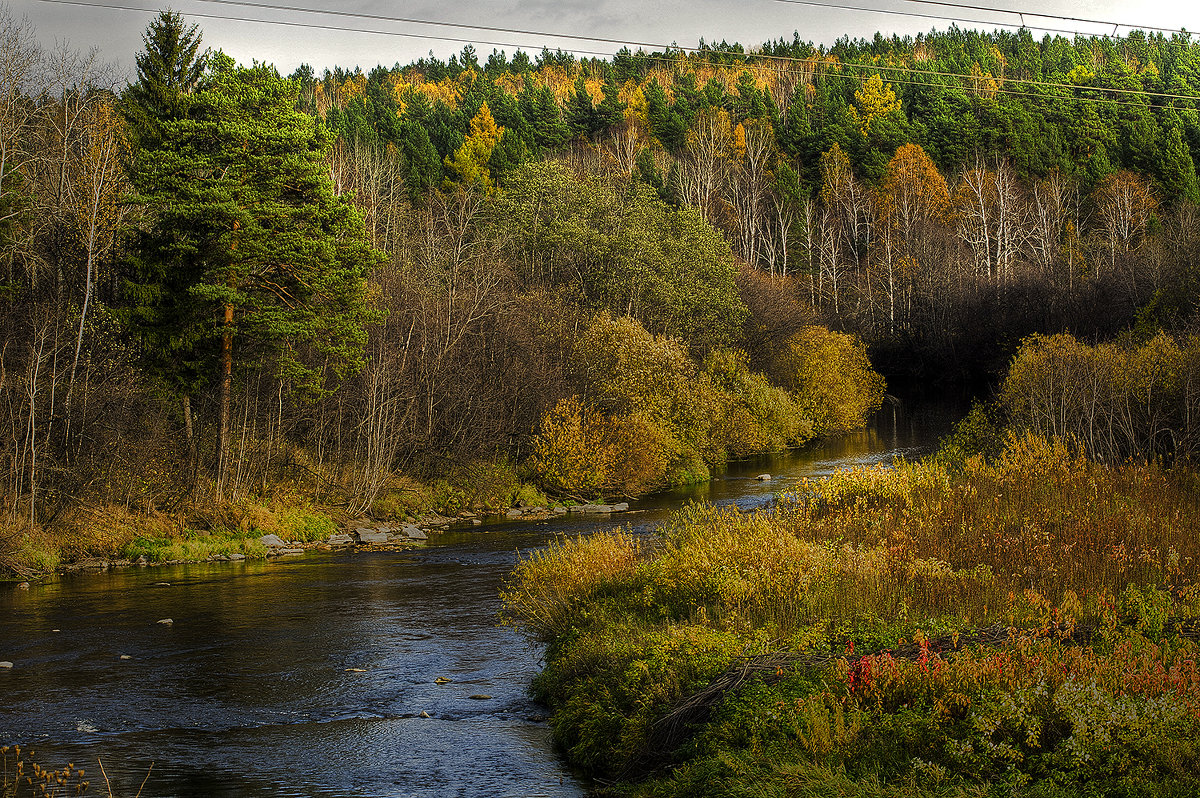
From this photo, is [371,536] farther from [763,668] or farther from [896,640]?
[896,640]

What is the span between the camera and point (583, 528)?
32375mm

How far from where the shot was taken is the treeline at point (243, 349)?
29453 millimetres

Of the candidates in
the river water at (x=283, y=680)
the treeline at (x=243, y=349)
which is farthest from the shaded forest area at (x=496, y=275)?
the river water at (x=283, y=680)

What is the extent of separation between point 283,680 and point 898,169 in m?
91.4

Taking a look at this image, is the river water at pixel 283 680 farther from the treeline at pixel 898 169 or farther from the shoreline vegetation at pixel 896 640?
the treeline at pixel 898 169

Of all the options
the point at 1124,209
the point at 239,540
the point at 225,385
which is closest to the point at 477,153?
the point at 1124,209

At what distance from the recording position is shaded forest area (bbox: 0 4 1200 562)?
1212 inches

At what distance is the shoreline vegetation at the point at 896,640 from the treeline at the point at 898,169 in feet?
161

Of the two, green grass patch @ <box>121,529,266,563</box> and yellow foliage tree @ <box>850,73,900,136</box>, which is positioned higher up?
yellow foliage tree @ <box>850,73,900,136</box>

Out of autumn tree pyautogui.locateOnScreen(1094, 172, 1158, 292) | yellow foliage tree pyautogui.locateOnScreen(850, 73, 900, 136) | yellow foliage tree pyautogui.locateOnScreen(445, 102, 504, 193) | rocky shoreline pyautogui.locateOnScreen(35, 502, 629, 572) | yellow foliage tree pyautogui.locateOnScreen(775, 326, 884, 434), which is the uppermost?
yellow foliage tree pyautogui.locateOnScreen(850, 73, 900, 136)

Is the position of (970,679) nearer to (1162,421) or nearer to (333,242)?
(1162,421)

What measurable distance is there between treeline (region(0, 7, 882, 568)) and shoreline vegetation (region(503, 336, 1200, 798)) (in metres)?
16.1

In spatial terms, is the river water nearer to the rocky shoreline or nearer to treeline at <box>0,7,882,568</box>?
the rocky shoreline

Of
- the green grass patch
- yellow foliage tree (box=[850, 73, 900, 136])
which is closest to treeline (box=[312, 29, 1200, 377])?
yellow foliage tree (box=[850, 73, 900, 136])
